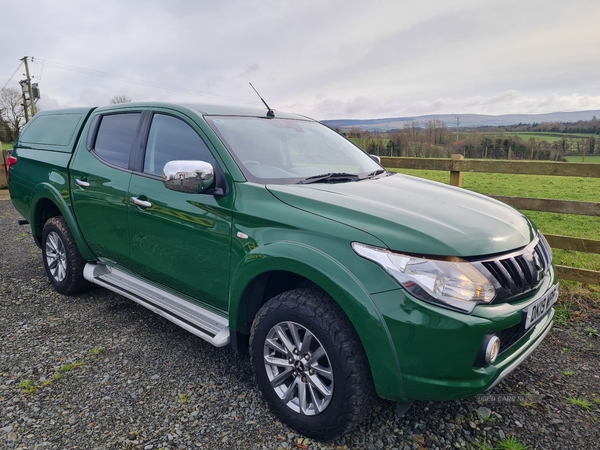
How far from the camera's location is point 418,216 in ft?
7.18

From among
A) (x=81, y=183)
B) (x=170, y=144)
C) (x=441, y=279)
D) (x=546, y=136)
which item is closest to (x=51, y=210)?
(x=81, y=183)

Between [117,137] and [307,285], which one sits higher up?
[117,137]

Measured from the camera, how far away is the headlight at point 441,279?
6.07ft

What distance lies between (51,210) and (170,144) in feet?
7.18

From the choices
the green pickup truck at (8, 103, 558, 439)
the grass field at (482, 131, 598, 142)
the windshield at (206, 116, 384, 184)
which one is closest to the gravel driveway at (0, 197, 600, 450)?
the green pickup truck at (8, 103, 558, 439)

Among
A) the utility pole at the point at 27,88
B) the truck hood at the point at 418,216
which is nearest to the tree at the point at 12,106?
the utility pole at the point at 27,88

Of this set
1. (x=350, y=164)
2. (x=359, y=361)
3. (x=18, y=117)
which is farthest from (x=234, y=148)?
(x=18, y=117)

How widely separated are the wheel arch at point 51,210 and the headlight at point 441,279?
9.93ft

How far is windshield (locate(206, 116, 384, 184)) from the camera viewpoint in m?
2.73

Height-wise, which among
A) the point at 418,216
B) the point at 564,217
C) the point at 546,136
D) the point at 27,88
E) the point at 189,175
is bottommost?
the point at 564,217

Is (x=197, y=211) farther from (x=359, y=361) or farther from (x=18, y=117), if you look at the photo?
(x=18, y=117)

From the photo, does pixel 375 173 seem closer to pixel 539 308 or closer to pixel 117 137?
pixel 539 308

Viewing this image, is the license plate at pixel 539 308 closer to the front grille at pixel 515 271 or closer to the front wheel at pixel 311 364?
the front grille at pixel 515 271

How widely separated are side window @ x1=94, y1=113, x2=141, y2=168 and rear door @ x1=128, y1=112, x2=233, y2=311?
0.81ft
